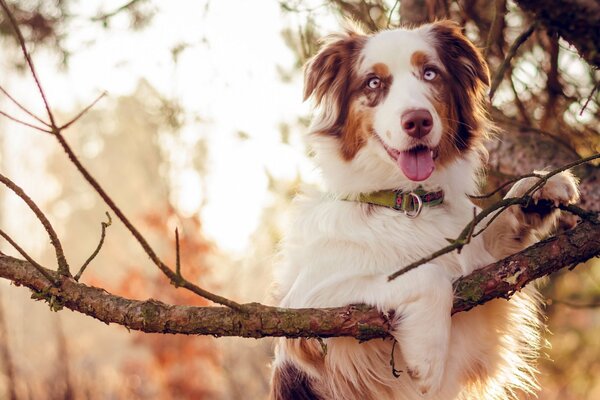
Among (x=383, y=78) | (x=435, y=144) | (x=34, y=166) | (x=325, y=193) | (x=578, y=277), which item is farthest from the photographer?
(x=34, y=166)

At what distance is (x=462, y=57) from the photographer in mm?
3818

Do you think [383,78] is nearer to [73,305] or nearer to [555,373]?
[73,305]

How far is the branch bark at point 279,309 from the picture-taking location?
2.32m

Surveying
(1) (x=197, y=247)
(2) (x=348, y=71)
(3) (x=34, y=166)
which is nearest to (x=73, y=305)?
(2) (x=348, y=71)

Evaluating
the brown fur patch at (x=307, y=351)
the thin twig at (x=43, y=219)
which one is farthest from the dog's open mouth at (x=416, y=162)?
the thin twig at (x=43, y=219)

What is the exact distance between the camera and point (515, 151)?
4.31m

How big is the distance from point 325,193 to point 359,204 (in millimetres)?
289

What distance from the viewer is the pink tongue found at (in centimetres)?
323

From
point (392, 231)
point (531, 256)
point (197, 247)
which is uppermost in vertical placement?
point (197, 247)

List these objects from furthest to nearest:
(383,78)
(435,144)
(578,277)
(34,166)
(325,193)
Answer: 1. (34,166)
2. (578,277)
3. (325,193)
4. (383,78)
5. (435,144)

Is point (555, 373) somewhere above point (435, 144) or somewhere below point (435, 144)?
above

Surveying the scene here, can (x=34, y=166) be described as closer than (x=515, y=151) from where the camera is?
No

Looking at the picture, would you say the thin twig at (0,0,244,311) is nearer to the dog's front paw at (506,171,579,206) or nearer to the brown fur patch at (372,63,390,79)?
the dog's front paw at (506,171,579,206)

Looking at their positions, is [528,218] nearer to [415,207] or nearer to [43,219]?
[415,207]
